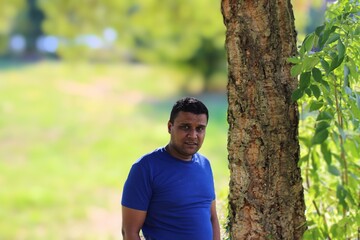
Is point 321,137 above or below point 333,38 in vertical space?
below

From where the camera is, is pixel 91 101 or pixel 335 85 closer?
pixel 335 85

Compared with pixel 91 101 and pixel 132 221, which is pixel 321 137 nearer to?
pixel 132 221

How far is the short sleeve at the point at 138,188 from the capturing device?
1730 millimetres

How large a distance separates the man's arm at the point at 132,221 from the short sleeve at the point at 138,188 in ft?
0.04

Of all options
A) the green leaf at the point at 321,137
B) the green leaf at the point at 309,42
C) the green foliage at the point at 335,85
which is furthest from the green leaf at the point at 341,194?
the green leaf at the point at 309,42

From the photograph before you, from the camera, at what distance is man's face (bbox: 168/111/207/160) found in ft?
5.91

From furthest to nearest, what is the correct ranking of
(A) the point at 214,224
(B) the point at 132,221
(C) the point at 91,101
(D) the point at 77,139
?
(C) the point at 91,101
(D) the point at 77,139
(A) the point at 214,224
(B) the point at 132,221

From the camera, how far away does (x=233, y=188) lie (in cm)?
180

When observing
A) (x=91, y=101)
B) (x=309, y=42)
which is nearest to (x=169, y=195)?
(x=309, y=42)

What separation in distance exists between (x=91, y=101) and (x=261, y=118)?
10.9m

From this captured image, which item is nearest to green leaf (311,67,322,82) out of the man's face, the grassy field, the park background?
the man's face

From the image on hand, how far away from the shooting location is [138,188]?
5.67 feet

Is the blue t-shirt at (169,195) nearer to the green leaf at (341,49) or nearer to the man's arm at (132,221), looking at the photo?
the man's arm at (132,221)

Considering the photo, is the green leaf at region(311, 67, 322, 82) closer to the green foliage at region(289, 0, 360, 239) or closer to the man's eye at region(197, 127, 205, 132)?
the green foliage at region(289, 0, 360, 239)
